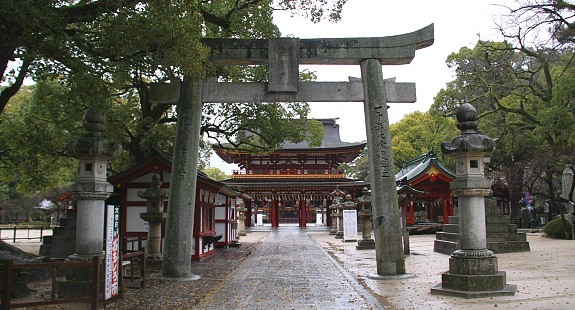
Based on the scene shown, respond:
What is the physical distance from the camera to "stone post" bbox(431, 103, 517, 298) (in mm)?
7738

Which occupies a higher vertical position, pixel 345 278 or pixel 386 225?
pixel 386 225

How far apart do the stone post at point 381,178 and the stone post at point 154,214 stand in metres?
5.79

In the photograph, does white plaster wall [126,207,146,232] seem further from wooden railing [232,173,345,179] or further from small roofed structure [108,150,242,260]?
wooden railing [232,173,345,179]

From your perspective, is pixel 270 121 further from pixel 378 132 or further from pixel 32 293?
pixel 32 293

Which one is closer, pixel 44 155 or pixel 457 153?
pixel 457 153

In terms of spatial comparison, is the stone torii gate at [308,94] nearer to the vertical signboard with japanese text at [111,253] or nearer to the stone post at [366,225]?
the vertical signboard with japanese text at [111,253]

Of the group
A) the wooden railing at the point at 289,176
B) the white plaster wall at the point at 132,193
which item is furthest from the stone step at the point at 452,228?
the wooden railing at the point at 289,176

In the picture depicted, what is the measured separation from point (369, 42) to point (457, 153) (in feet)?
11.8

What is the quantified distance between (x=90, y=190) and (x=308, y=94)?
5.29 m

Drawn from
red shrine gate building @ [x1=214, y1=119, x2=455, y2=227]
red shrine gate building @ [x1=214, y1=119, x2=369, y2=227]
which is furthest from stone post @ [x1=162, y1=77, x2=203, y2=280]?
red shrine gate building @ [x1=214, y1=119, x2=369, y2=227]

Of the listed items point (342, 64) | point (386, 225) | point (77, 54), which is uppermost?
point (342, 64)

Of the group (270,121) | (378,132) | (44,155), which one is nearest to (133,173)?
(44,155)

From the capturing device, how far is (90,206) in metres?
7.57

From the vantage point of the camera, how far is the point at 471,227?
8.19 m
